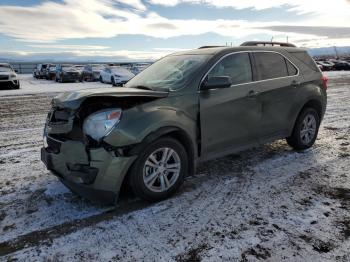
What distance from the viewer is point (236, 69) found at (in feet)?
16.1

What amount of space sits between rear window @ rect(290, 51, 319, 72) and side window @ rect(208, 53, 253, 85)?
1333mm

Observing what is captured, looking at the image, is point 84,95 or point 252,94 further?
point 252,94

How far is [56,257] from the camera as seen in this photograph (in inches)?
117

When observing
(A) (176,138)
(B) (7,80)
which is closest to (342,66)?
(B) (7,80)

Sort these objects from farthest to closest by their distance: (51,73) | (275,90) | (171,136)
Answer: (51,73), (275,90), (171,136)

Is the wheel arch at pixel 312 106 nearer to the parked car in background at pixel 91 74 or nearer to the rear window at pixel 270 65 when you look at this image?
the rear window at pixel 270 65

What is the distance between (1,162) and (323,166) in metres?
4.92

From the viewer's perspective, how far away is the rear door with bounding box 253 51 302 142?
17.0ft

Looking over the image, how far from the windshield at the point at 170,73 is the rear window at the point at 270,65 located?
976mm

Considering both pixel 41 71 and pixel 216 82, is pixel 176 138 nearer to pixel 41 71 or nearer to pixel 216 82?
pixel 216 82

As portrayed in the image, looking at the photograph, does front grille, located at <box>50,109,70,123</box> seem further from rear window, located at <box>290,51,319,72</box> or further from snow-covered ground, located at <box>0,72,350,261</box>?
rear window, located at <box>290,51,319,72</box>

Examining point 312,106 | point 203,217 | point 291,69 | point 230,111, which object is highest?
point 291,69

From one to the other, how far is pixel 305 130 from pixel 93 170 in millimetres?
3938

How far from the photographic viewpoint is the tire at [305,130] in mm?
5855
